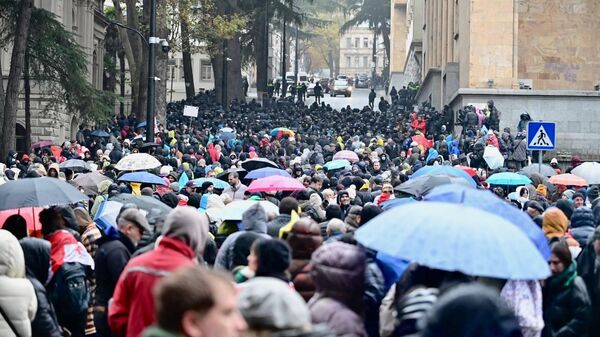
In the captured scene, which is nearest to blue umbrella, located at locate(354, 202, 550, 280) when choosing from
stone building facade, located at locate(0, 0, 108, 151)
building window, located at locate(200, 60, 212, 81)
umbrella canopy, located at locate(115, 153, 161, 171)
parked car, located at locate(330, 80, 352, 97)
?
umbrella canopy, located at locate(115, 153, 161, 171)

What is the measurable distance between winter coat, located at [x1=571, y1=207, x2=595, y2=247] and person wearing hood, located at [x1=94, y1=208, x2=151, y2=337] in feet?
13.0

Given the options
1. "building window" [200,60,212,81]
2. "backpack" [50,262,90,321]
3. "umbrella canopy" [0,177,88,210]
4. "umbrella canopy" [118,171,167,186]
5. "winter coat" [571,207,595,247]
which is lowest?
"backpack" [50,262,90,321]

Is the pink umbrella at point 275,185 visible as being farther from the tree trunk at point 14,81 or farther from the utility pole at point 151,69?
the tree trunk at point 14,81

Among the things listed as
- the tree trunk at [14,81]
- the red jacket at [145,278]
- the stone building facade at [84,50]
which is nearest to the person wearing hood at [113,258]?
the red jacket at [145,278]

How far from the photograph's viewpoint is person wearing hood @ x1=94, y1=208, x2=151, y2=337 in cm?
921

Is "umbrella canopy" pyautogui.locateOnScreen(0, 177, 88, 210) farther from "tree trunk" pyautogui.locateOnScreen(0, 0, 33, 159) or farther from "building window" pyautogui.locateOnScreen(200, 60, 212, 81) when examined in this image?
"building window" pyautogui.locateOnScreen(200, 60, 212, 81)

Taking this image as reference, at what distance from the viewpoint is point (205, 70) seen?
313 ft

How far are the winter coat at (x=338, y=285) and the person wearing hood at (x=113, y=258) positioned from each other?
90.6 inches

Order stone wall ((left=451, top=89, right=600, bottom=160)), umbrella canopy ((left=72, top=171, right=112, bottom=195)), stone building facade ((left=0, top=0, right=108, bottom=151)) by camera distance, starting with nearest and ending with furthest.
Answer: umbrella canopy ((left=72, top=171, right=112, bottom=195)) < stone wall ((left=451, top=89, right=600, bottom=160)) < stone building facade ((left=0, top=0, right=108, bottom=151))

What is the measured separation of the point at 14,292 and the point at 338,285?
2296mm

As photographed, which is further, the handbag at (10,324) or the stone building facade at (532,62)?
the stone building facade at (532,62)

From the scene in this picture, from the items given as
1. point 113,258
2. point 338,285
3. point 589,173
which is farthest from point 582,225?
point 589,173

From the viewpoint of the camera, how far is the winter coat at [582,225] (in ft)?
37.1

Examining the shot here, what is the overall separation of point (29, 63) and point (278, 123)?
948 cm
